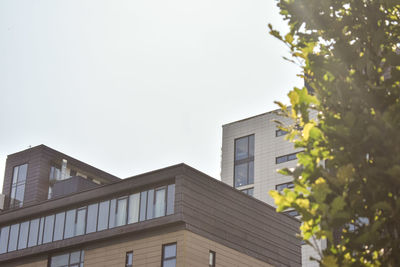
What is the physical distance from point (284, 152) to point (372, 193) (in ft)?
169

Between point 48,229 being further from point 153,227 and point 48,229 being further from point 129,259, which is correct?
point 153,227

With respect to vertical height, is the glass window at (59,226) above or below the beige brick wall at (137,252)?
above

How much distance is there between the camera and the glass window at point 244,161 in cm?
6003

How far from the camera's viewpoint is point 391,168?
22.8 ft

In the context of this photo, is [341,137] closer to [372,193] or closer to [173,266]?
[372,193]

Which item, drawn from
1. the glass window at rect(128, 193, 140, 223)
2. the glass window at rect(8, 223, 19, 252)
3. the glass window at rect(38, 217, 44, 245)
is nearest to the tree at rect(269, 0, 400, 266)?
the glass window at rect(128, 193, 140, 223)

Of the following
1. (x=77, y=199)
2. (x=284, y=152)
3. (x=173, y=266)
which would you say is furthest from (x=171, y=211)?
(x=284, y=152)

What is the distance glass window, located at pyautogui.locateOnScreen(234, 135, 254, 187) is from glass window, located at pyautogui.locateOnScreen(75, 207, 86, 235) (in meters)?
25.3

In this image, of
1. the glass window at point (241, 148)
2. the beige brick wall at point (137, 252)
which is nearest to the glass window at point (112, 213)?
the beige brick wall at point (137, 252)

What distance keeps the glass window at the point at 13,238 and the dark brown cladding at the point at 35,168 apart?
12.0m

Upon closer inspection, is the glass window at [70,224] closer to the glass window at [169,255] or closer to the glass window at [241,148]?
the glass window at [169,255]

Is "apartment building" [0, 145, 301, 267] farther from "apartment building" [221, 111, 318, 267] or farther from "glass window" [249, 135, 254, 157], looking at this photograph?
"glass window" [249, 135, 254, 157]

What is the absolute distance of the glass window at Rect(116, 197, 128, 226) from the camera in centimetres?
3469

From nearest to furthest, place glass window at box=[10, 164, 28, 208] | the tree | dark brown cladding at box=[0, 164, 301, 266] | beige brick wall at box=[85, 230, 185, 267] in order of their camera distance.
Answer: the tree → beige brick wall at box=[85, 230, 185, 267] → dark brown cladding at box=[0, 164, 301, 266] → glass window at box=[10, 164, 28, 208]
